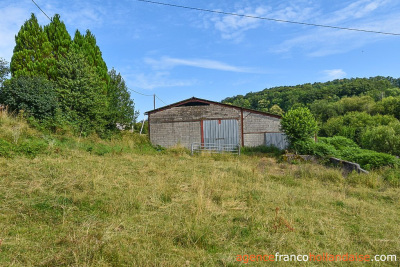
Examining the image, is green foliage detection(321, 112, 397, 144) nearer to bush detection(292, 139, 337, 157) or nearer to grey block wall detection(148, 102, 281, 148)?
grey block wall detection(148, 102, 281, 148)

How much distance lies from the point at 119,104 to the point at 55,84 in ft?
14.6

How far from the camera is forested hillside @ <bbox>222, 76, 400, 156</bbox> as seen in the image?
12.1m

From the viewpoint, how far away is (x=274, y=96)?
263 ft

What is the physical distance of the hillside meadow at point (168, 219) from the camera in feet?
8.57

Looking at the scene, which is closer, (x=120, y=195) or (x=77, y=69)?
(x=120, y=195)

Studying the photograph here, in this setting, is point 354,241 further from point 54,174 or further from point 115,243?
point 54,174

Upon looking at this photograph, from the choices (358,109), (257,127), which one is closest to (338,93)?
(358,109)

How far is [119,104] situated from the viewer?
51.1 feet

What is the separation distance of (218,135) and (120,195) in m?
12.5

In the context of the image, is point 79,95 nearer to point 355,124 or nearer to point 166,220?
point 166,220

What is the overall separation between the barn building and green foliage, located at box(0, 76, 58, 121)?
24.8 ft

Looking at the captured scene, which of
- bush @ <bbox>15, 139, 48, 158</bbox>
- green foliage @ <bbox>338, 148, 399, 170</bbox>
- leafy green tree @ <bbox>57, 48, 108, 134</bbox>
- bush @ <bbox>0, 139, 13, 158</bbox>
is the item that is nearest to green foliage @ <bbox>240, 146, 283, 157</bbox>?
green foliage @ <bbox>338, 148, 399, 170</bbox>

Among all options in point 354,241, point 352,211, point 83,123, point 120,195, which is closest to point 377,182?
point 352,211

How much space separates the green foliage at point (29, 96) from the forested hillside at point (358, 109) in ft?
58.3
